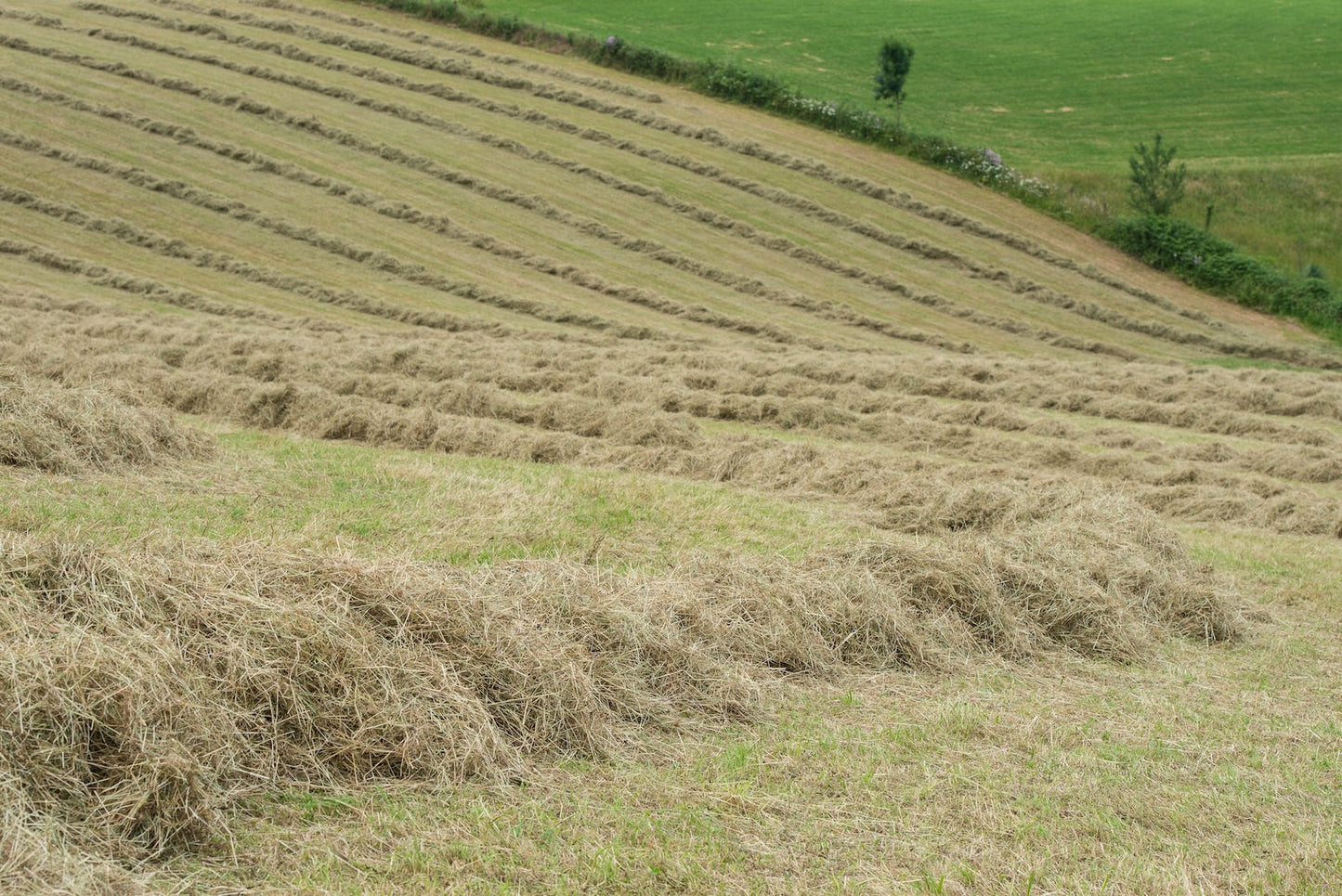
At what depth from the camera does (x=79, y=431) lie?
398 inches

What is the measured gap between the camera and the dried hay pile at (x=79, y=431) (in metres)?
9.75

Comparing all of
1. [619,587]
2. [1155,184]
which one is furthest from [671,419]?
[1155,184]

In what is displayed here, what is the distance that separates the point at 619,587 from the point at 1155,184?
33550 mm

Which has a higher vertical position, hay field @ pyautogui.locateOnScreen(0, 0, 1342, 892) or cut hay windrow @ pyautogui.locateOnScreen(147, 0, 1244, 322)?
cut hay windrow @ pyautogui.locateOnScreen(147, 0, 1244, 322)

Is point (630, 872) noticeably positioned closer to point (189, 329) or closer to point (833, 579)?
point (833, 579)

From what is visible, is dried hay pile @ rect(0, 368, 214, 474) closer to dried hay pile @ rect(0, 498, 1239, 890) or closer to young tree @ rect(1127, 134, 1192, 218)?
dried hay pile @ rect(0, 498, 1239, 890)

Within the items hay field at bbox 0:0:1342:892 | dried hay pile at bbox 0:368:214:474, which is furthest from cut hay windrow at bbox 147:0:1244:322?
dried hay pile at bbox 0:368:214:474

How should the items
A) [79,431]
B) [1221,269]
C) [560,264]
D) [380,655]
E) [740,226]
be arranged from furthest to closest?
[1221,269], [740,226], [560,264], [79,431], [380,655]

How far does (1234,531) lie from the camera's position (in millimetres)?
12641

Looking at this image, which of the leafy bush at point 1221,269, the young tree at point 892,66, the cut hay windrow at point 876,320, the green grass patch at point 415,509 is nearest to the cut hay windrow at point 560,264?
the cut hay windrow at point 876,320

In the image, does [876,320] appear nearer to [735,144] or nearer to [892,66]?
[735,144]

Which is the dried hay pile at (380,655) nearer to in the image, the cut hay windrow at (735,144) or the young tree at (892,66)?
the cut hay windrow at (735,144)

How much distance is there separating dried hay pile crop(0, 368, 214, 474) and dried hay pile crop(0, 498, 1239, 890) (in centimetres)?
380

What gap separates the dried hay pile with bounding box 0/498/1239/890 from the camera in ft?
15.0
